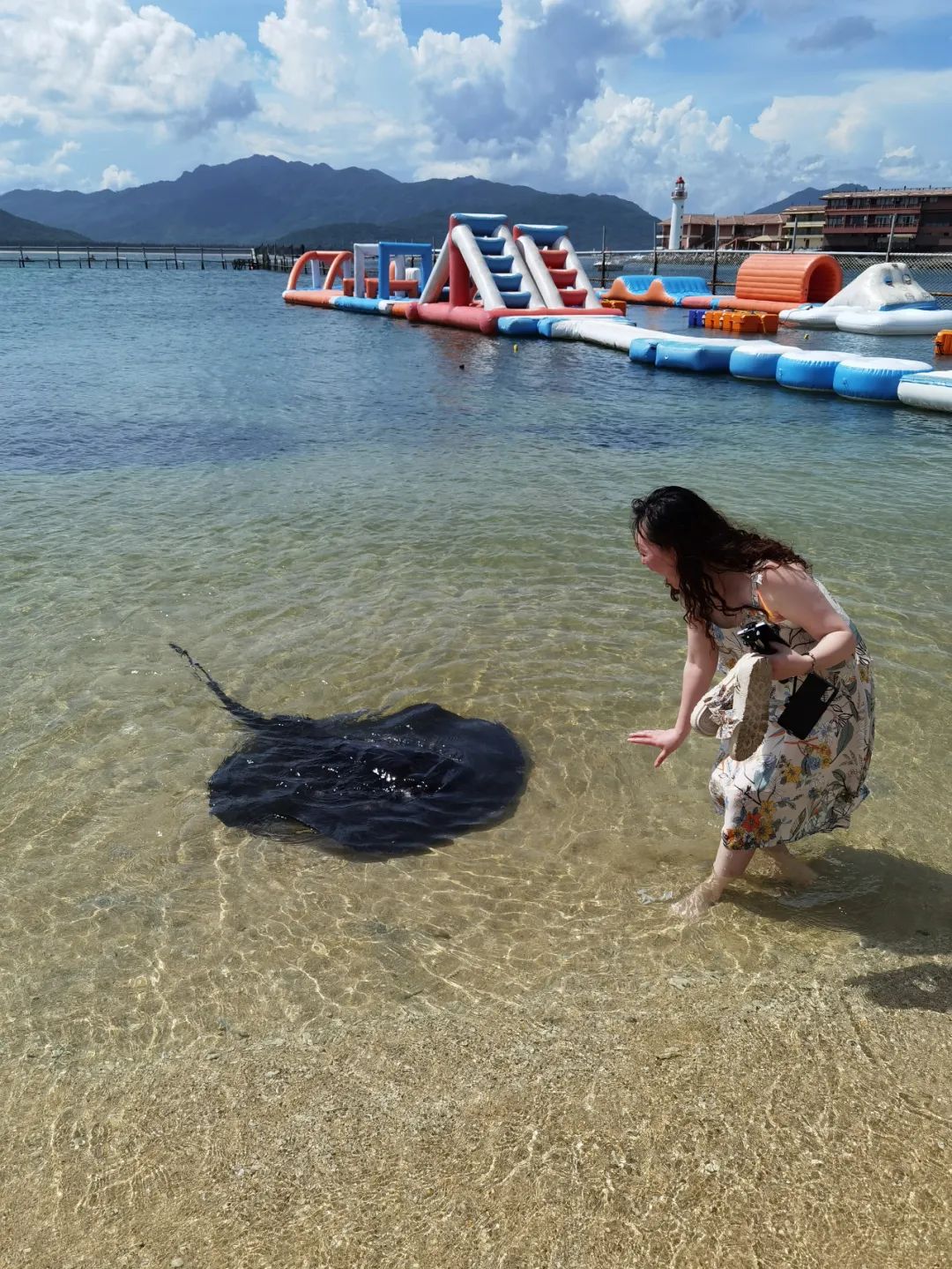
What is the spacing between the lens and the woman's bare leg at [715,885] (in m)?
3.20

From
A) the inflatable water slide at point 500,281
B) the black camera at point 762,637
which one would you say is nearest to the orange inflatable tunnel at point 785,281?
the inflatable water slide at point 500,281

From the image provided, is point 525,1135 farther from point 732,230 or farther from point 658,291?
point 732,230

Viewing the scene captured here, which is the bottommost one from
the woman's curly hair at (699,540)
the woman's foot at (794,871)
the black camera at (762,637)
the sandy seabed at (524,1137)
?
the sandy seabed at (524,1137)

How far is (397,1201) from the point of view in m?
2.34

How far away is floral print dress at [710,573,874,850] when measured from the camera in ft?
9.27

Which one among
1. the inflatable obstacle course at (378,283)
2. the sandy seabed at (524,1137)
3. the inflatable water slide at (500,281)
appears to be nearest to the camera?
the sandy seabed at (524,1137)

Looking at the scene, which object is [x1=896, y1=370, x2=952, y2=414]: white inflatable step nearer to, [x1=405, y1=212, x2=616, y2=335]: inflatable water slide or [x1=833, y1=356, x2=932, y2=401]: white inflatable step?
[x1=833, y1=356, x2=932, y2=401]: white inflatable step

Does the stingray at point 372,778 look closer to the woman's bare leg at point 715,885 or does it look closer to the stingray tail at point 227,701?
the stingray tail at point 227,701

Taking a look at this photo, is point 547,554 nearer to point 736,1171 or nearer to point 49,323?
point 736,1171

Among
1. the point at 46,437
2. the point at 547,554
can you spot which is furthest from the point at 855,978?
the point at 46,437

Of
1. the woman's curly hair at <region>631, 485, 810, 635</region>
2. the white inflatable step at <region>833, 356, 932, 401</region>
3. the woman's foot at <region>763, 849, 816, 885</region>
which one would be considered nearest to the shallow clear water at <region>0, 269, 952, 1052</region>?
the woman's foot at <region>763, 849, 816, 885</region>

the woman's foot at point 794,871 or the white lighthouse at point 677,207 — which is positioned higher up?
the white lighthouse at point 677,207

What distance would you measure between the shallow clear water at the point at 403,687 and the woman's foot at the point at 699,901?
9cm

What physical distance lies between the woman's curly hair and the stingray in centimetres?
192
